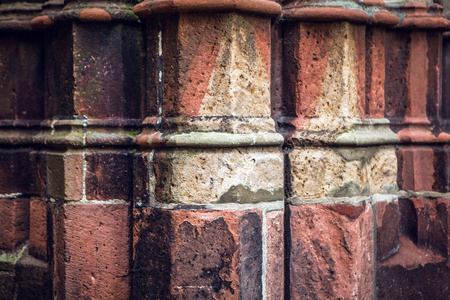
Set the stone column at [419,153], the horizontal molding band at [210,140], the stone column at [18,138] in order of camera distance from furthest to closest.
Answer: the stone column at [419,153]
the stone column at [18,138]
the horizontal molding band at [210,140]

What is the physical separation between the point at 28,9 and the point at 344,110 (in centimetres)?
171

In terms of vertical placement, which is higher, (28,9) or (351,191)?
(28,9)

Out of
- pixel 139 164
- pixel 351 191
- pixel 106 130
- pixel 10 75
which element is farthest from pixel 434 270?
pixel 10 75

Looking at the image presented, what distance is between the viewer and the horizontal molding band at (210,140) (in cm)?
196

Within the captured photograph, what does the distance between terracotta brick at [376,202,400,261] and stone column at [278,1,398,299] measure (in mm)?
173

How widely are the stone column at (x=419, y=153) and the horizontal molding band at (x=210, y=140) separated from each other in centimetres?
97

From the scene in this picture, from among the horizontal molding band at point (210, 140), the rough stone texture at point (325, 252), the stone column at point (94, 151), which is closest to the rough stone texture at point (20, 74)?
the stone column at point (94, 151)

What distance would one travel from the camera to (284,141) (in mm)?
2230

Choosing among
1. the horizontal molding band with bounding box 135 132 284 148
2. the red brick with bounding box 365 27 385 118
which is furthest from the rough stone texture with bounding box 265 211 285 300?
the red brick with bounding box 365 27 385 118

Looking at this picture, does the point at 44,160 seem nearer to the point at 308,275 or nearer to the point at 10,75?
the point at 10,75

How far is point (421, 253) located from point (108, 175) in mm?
1699

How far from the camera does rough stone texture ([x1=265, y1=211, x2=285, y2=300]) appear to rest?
209 cm

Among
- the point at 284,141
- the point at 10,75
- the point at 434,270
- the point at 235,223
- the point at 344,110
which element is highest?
the point at 10,75

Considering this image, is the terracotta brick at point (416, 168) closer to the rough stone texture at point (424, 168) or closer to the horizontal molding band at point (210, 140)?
the rough stone texture at point (424, 168)
